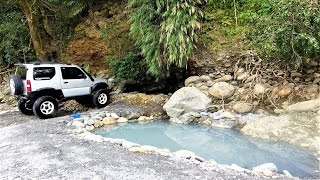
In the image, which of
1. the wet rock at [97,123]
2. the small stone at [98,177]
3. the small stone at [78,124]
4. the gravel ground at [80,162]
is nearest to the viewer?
the small stone at [98,177]

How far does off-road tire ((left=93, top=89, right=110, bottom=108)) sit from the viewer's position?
1143cm

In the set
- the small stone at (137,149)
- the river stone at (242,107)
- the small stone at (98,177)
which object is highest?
the river stone at (242,107)

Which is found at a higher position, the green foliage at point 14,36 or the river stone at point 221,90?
the green foliage at point 14,36

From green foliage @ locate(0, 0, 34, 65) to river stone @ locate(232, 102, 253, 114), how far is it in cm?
976

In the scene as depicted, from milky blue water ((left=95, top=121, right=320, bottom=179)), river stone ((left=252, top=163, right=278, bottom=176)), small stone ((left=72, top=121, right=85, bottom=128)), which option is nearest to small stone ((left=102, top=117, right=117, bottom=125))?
milky blue water ((left=95, top=121, right=320, bottom=179))

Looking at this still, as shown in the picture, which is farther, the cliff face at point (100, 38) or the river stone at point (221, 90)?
the cliff face at point (100, 38)

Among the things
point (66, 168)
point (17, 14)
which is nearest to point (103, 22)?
point (17, 14)

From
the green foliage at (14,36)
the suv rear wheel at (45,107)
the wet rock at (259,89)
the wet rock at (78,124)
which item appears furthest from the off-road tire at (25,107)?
the wet rock at (259,89)

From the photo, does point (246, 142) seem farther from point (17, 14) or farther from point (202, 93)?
point (17, 14)

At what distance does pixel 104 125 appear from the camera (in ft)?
32.4

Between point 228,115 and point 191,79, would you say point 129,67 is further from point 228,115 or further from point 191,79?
point 228,115

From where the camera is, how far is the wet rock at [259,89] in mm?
10164

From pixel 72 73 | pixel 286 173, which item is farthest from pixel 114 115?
pixel 286 173

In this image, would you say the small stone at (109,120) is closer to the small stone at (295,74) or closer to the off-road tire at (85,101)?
the off-road tire at (85,101)
